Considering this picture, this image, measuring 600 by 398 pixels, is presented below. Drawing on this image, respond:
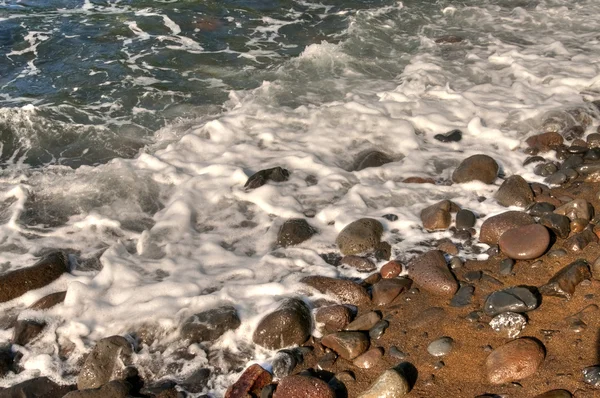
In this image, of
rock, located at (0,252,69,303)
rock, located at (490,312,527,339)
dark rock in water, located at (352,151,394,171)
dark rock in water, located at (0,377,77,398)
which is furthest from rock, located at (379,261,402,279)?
rock, located at (0,252,69,303)

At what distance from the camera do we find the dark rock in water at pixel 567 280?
146 inches

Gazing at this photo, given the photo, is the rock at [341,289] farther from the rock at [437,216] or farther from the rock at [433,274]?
the rock at [437,216]

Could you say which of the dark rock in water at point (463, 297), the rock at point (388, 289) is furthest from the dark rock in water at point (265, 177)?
the dark rock in water at point (463, 297)

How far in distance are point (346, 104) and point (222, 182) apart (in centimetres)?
225

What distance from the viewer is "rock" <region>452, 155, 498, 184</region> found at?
537cm

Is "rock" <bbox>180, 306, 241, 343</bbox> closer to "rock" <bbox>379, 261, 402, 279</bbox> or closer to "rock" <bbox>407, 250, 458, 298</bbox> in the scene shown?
"rock" <bbox>379, 261, 402, 279</bbox>

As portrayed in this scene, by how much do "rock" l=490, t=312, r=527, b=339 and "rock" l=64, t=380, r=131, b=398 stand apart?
2263 millimetres

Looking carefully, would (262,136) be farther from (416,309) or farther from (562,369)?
(562,369)

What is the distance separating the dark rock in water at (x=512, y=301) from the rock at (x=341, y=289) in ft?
2.73

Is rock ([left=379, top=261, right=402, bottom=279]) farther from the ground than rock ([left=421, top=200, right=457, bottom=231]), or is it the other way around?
rock ([left=421, top=200, right=457, bottom=231])

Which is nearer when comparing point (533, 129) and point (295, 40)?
point (533, 129)

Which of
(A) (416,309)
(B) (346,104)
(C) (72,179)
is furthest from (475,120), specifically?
(C) (72,179)

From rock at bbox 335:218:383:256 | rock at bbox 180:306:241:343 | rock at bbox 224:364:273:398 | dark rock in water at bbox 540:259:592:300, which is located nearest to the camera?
rock at bbox 224:364:273:398

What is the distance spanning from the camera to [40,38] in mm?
10625
